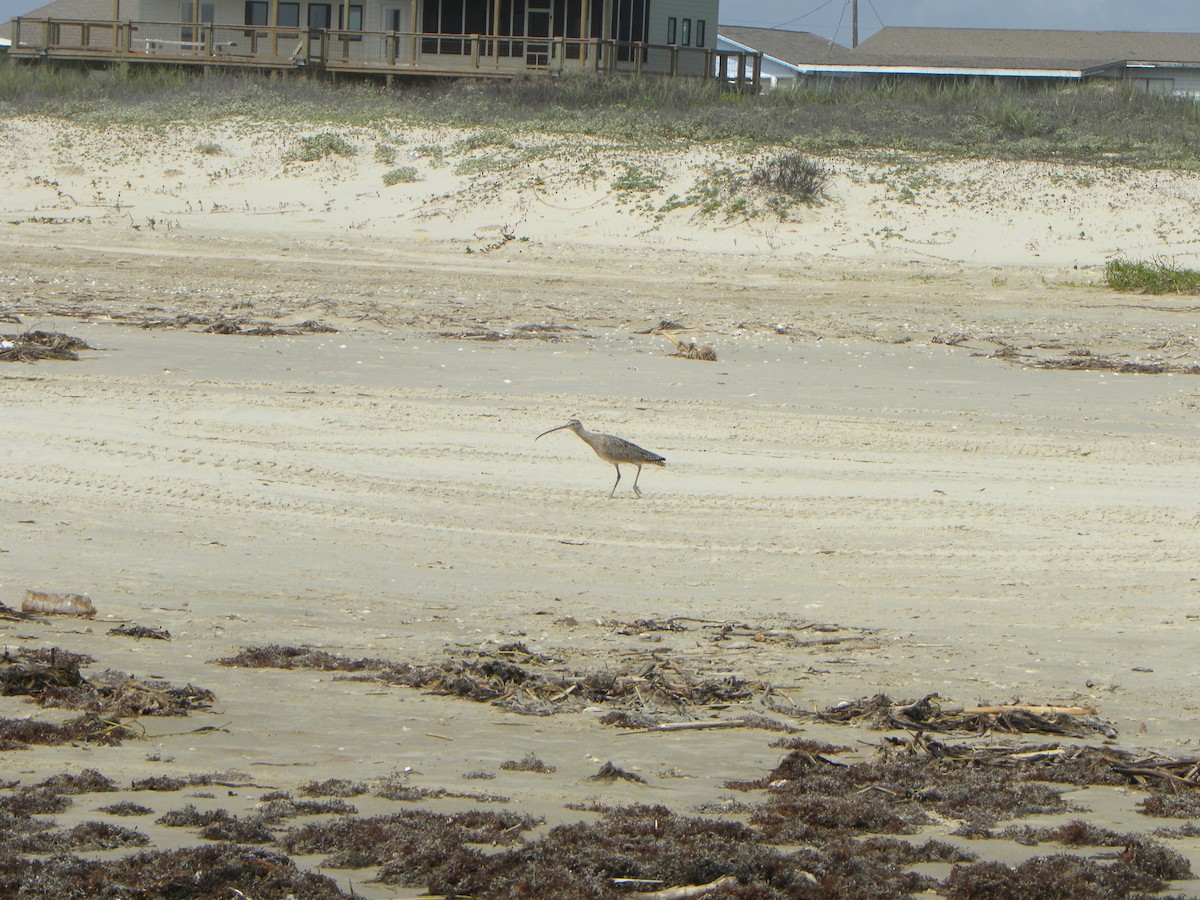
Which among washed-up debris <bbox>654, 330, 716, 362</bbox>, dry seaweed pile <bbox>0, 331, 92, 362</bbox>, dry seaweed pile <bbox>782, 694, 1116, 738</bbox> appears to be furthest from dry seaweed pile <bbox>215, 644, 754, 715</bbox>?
washed-up debris <bbox>654, 330, 716, 362</bbox>

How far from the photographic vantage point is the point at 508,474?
10.8m

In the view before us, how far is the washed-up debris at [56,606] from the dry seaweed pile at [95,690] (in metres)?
0.98

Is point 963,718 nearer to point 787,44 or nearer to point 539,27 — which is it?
point 539,27

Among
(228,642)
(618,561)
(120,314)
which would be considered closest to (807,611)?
(618,561)

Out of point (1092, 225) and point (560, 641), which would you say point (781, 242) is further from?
point (560, 641)

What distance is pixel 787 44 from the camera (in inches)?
2562

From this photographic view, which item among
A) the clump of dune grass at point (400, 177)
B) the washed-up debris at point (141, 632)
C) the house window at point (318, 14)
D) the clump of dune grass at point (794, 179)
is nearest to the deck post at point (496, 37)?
the house window at point (318, 14)

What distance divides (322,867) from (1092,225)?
22140mm

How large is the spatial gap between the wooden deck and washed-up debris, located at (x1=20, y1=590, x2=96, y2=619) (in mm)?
28792

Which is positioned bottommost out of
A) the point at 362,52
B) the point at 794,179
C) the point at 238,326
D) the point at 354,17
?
the point at 238,326

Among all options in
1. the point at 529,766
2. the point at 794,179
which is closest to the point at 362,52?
the point at 794,179

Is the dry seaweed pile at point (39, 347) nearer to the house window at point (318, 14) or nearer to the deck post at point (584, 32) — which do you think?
the deck post at point (584, 32)

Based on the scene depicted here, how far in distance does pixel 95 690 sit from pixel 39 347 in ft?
29.3

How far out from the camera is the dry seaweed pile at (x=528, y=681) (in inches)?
252
